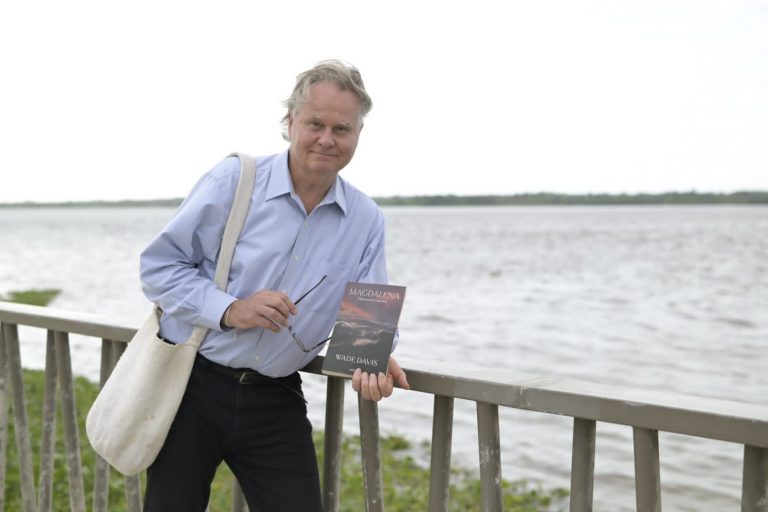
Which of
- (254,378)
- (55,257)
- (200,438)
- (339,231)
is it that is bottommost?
(55,257)

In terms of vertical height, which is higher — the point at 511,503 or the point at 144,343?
the point at 144,343

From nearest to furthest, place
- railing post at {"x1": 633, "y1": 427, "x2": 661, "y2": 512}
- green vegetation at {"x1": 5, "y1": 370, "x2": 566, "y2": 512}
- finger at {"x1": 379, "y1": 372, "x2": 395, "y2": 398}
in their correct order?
railing post at {"x1": 633, "y1": 427, "x2": 661, "y2": 512} < finger at {"x1": 379, "y1": 372, "x2": 395, "y2": 398} < green vegetation at {"x1": 5, "y1": 370, "x2": 566, "y2": 512}

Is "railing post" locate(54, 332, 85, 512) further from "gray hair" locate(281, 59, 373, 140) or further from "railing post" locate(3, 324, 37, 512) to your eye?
"gray hair" locate(281, 59, 373, 140)

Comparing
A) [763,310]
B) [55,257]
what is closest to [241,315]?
→ [763,310]

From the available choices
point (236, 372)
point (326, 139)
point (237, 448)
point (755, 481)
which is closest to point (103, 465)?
point (237, 448)

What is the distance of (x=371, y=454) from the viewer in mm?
2627

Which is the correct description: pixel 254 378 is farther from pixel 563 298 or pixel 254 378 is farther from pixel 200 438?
pixel 563 298

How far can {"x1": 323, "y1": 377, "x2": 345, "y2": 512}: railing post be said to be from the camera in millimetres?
2748

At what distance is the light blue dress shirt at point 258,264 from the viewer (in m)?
2.47

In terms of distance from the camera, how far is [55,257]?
49.3m

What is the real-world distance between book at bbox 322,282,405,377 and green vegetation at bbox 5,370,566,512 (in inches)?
157

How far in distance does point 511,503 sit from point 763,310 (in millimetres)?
18973

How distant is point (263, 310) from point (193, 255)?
1.17 feet

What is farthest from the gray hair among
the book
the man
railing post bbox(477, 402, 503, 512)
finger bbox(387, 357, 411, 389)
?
railing post bbox(477, 402, 503, 512)
